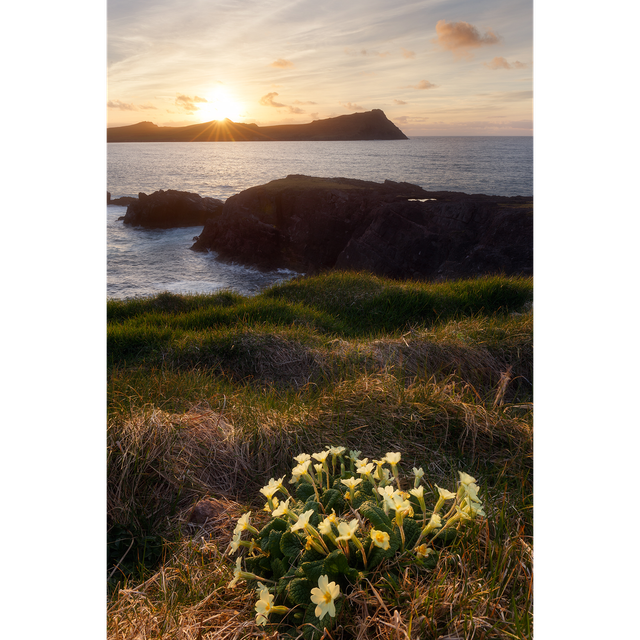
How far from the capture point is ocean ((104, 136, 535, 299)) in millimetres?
18859

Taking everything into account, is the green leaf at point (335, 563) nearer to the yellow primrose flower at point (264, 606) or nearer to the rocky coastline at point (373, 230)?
the yellow primrose flower at point (264, 606)

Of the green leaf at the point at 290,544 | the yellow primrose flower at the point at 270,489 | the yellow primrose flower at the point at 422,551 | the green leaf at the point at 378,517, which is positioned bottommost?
the green leaf at the point at 290,544

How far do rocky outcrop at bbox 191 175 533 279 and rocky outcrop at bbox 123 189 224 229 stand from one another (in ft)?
18.9

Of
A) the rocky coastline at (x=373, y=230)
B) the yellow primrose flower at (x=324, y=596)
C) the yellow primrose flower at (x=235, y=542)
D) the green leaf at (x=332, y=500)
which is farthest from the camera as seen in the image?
the rocky coastline at (x=373, y=230)

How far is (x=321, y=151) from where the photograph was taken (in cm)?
2364

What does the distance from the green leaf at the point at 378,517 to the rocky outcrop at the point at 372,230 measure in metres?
11.8

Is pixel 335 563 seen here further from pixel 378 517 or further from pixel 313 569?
pixel 378 517

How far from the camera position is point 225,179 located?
32188 millimetres

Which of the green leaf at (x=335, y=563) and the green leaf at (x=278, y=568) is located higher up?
the green leaf at (x=335, y=563)

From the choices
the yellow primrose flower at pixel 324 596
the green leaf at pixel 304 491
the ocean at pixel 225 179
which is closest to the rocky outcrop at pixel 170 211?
the ocean at pixel 225 179

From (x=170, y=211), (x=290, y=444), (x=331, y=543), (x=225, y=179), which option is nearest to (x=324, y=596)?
(x=331, y=543)

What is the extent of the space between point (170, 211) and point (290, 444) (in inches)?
1120

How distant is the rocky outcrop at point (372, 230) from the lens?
1395cm
